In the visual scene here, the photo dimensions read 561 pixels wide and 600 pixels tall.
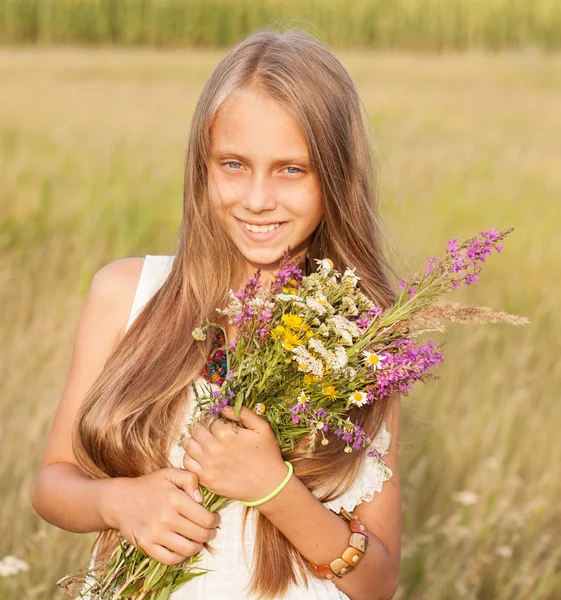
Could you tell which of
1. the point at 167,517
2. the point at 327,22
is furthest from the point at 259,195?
the point at 327,22

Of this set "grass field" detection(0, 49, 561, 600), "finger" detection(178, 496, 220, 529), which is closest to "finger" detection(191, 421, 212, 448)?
"finger" detection(178, 496, 220, 529)

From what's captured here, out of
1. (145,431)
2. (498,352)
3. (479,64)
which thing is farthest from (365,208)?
(479,64)

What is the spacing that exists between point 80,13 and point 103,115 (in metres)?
3.09

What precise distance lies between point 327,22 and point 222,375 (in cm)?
872

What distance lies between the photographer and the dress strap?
220cm

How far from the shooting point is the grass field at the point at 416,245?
11.6ft

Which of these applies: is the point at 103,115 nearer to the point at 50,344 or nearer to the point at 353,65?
the point at 353,65

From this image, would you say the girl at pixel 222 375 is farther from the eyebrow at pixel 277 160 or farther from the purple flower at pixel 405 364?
the purple flower at pixel 405 364

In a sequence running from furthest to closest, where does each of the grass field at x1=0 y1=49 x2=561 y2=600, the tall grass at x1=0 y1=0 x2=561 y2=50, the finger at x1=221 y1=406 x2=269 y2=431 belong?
the tall grass at x1=0 y1=0 x2=561 y2=50 → the grass field at x1=0 y1=49 x2=561 y2=600 → the finger at x1=221 y1=406 x2=269 y2=431

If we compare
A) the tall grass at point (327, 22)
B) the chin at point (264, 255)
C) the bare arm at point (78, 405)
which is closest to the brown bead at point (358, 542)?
the bare arm at point (78, 405)

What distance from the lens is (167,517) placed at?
1.78 meters

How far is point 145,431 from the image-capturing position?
2.01 m

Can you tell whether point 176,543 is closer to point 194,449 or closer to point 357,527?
point 194,449

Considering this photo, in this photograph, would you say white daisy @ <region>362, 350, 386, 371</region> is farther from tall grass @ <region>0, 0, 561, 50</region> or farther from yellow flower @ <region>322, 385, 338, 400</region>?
tall grass @ <region>0, 0, 561, 50</region>
